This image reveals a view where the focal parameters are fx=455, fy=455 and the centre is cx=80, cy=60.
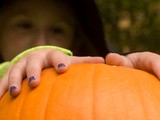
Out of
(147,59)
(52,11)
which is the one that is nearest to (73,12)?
(52,11)

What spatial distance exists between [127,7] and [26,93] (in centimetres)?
256

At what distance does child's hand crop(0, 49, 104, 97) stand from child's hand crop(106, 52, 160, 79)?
0.14 feet

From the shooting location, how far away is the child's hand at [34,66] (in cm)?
123

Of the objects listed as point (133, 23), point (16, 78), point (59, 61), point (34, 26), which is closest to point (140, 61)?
point (59, 61)

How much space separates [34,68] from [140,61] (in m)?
0.34

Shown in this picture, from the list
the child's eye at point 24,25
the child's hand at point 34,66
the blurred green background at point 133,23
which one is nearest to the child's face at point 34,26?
the child's eye at point 24,25

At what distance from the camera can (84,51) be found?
2553mm

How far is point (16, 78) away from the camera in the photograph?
1261 millimetres

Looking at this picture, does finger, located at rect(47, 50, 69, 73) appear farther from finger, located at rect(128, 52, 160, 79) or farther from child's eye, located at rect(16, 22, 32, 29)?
child's eye, located at rect(16, 22, 32, 29)

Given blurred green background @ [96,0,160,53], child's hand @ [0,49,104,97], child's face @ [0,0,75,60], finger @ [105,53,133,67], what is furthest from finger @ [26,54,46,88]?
blurred green background @ [96,0,160,53]

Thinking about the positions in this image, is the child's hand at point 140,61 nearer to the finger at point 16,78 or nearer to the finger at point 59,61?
the finger at point 59,61

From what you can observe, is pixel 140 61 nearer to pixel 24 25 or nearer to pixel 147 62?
pixel 147 62

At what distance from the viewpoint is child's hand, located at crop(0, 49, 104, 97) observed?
48.5 inches

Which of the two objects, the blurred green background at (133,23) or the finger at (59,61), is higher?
the finger at (59,61)
